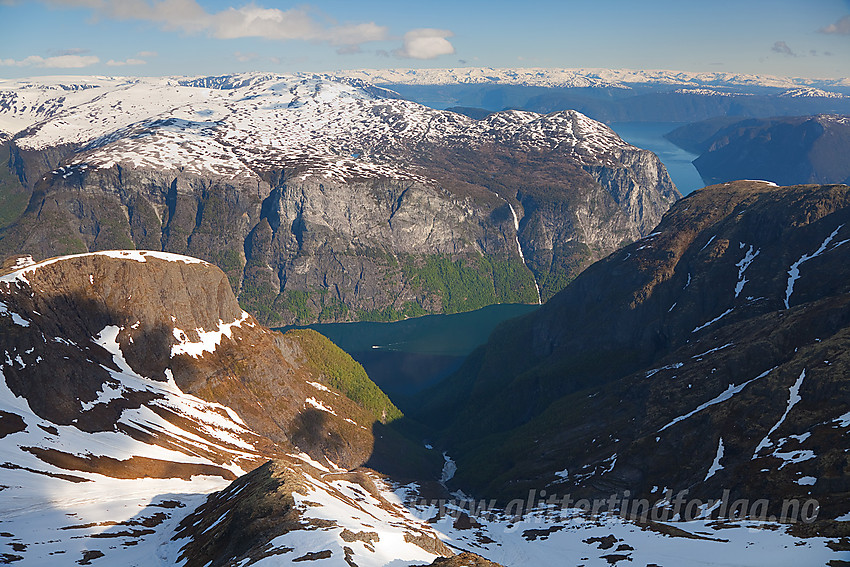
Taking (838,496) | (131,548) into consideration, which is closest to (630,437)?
(838,496)

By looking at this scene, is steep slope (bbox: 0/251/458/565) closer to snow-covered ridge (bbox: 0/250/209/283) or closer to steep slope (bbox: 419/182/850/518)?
snow-covered ridge (bbox: 0/250/209/283)

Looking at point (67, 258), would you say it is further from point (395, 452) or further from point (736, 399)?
point (736, 399)

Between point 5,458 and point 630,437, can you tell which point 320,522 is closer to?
point 5,458

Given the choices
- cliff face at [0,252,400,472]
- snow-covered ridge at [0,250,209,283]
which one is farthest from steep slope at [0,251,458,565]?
snow-covered ridge at [0,250,209,283]

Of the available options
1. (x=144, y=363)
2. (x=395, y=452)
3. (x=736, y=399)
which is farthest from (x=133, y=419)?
(x=736, y=399)

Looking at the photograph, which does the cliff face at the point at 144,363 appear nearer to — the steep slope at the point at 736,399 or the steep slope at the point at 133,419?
the steep slope at the point at 133,419

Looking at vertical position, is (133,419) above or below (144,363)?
below

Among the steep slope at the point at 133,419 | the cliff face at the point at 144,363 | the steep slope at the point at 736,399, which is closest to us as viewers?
the steep slope at the point at 133,419

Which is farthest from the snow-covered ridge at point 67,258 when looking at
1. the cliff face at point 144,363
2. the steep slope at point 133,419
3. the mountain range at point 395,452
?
the mountain range at point 395,452

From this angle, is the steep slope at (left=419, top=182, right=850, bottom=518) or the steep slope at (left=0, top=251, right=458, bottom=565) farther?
the steep slope at (left=419, top=182, right=850, bottom=518)
